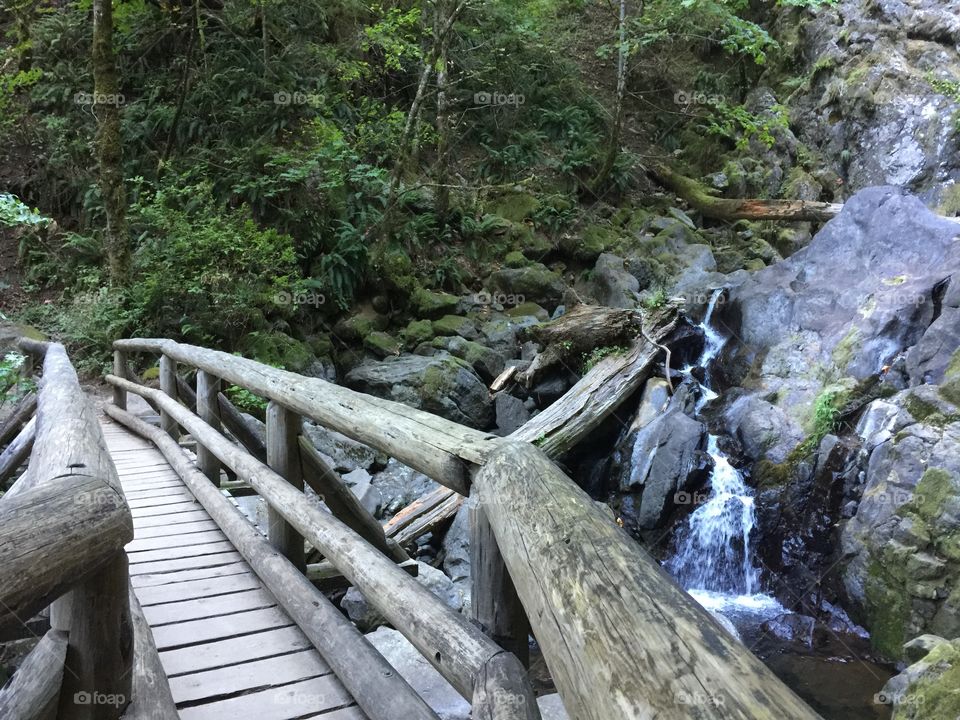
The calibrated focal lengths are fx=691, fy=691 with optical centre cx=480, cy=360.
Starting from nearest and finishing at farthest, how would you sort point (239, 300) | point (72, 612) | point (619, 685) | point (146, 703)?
point (619, 685) → point (72, 612) → point (146, 703) → point (239, 300)

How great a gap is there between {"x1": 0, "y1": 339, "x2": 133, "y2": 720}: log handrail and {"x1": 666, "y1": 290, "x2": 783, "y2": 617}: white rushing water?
6895mm

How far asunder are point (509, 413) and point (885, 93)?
13.7 metres

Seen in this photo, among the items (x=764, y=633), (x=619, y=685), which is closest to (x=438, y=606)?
(x=619, y=685)

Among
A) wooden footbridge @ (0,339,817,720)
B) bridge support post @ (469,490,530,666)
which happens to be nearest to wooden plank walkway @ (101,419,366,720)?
wooden footbridge @ (0,339,817,720)

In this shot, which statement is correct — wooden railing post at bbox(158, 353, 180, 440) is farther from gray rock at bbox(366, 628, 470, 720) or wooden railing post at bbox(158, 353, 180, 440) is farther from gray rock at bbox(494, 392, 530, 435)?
gray rock at bbox(494, 392, 530, 435)

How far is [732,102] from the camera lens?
20.4 m

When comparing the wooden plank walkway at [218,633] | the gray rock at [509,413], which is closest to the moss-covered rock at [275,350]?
the gray rock at [509,413]

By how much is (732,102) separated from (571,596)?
2189cm

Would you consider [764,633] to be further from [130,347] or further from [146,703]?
[130,347]

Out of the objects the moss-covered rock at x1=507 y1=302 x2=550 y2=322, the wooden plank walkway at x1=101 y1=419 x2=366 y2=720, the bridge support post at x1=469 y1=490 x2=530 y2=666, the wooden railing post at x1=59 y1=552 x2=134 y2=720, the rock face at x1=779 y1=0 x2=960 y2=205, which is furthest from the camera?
the rock face at x1=779 y1=0 x2=960 y2=205

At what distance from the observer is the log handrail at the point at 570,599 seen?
1.06m

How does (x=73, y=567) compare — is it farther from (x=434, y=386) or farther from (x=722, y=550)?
(x=434, y=386)

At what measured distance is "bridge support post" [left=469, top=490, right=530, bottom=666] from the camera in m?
1.98

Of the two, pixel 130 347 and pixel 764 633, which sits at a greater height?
pixel 130 347
